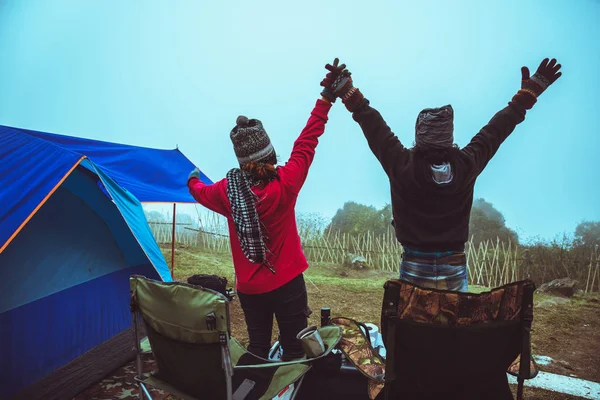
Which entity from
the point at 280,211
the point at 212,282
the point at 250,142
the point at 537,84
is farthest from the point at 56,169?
the point at 537,84

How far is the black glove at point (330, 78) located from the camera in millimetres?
1689

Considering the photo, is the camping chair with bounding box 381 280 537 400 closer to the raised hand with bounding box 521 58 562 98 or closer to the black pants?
the black pants

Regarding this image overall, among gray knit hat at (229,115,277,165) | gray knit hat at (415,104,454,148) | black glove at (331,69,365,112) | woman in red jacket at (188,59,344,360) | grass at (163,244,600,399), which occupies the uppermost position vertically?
black glove at (331,69,365,112)

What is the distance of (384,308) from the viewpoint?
3.92 feet

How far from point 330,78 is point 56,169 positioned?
1.57 metres

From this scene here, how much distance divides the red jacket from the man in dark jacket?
0.22 meters

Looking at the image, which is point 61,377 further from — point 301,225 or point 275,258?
point 301,225

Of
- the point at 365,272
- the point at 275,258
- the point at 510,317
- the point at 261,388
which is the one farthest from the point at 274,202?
the point at 365,272

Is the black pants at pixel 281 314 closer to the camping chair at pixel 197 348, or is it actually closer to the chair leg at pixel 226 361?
the camping chair at pixel 197 348

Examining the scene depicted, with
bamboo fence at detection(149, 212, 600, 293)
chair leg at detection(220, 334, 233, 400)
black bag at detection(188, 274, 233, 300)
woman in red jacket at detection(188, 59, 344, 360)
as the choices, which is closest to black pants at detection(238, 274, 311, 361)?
woman in red jacket at detection(188, 59, 344, 360)

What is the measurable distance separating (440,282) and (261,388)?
89 cm

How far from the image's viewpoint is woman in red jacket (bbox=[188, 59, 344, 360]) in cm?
161

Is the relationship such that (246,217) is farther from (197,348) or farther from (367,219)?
(367,219)

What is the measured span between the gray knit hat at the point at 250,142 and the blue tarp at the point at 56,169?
A: 105cm
